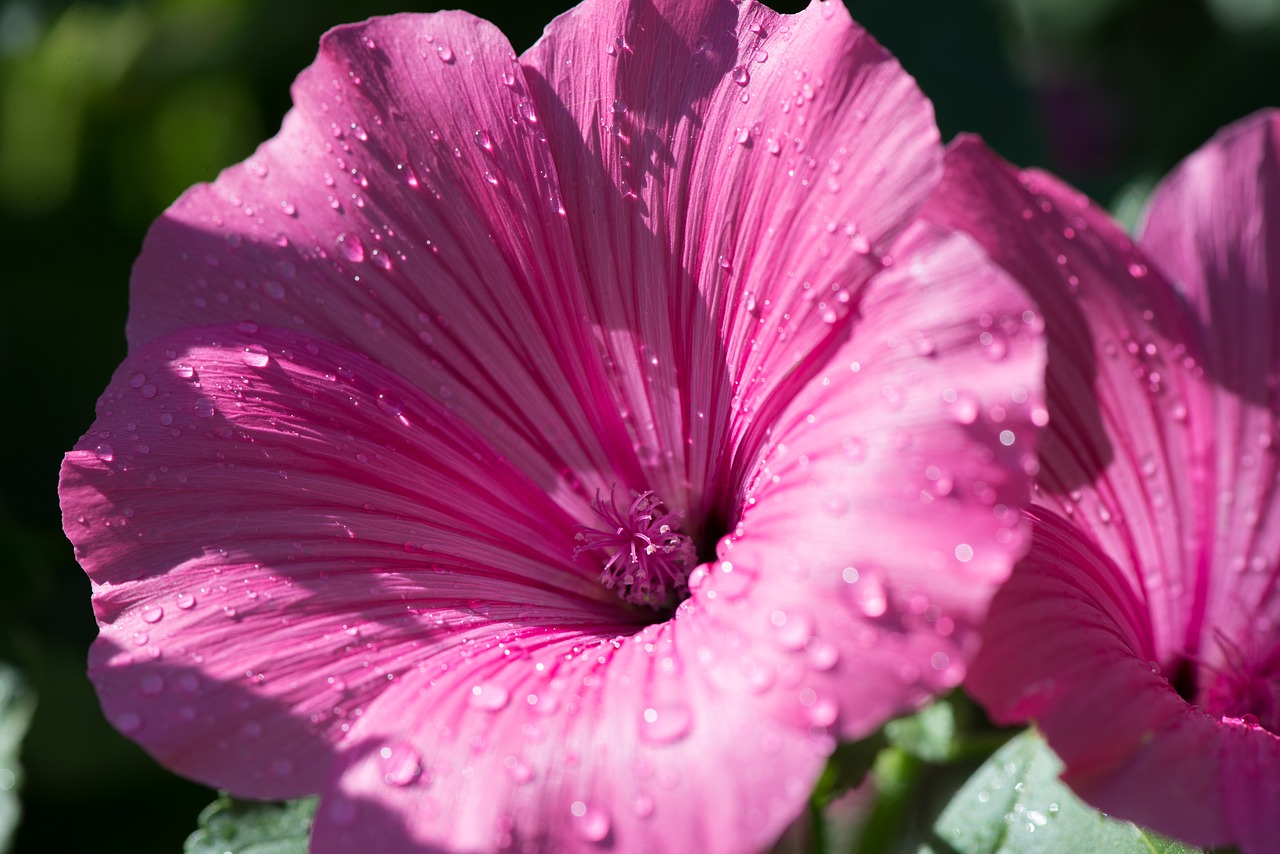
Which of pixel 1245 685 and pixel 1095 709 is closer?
pixel 1095 709

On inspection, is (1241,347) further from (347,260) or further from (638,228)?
(347,260)

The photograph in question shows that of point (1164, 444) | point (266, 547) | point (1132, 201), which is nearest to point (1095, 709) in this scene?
point (1164, 444)

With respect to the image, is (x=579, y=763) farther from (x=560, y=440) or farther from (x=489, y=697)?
(x=560, y=440)

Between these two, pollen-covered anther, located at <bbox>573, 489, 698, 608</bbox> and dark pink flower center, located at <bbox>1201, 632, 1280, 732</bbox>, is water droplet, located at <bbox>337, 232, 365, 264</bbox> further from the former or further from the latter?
dark pink flower center, located at <bbox>1201, 632, 1280, 732</bbox>

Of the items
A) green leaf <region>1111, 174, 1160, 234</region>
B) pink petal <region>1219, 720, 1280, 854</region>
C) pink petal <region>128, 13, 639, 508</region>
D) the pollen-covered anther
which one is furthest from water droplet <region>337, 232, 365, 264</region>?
green leaf <region>1111, 174, 1160, 234</region>

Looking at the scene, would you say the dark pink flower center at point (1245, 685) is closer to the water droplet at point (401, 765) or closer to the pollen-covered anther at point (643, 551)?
the pollen-covered anther at point (643, 551)

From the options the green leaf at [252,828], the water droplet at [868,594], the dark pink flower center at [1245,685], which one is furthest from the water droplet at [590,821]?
the dark pink flower center at [1245,685]
